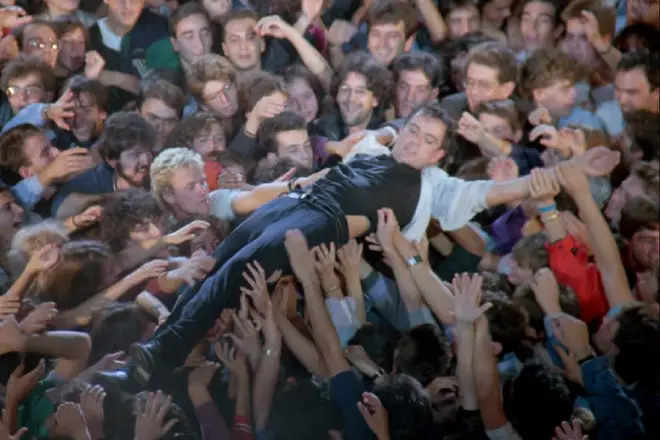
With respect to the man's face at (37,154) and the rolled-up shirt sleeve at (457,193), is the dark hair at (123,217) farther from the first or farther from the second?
the rolled-up shirt sleeve at (457,193)

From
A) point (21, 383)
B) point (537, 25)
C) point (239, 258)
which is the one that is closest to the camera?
point (21, 383)

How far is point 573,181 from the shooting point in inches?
175

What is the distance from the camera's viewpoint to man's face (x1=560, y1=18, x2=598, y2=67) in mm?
4625

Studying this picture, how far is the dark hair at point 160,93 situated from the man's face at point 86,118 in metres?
0.19

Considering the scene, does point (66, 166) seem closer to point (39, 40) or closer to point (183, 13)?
point (39, 40)

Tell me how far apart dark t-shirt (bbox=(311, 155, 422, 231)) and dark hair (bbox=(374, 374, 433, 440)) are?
70cm

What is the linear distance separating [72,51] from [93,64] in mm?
110

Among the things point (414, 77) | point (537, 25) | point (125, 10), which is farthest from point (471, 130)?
point (125, 10)

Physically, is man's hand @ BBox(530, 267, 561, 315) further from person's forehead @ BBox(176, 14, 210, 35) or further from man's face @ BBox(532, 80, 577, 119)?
person's forehead @ BBox(176, 14, 210, 35)

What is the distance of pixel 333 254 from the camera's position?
434 cm

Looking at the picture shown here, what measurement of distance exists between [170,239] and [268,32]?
1049 mm

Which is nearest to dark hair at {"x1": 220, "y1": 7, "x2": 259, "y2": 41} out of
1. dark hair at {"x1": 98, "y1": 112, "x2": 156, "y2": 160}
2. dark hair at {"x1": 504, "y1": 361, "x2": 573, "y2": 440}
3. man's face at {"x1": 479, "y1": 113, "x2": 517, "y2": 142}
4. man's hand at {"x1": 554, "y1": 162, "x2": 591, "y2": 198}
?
dark hair at {"x1": 98, "y1": 112, "x2": 156, "y2": 160}

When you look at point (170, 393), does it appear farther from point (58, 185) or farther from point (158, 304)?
point (58, 185)

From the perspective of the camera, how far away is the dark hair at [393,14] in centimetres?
455
